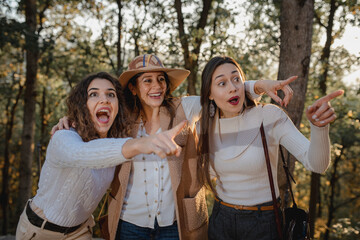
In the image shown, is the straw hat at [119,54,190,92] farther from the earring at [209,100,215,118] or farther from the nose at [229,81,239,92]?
the nose at [229,81,239,92]

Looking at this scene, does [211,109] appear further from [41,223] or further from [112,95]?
[41,223]

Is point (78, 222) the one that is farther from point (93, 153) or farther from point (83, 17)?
point (83, 17)

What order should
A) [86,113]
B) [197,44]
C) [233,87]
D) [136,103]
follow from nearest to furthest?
[86,113], [233,87], [136,103], [197,44]

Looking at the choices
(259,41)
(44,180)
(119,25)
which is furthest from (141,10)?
(44,180)

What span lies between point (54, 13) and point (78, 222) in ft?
37.6

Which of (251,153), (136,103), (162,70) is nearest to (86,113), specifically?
(136,103)

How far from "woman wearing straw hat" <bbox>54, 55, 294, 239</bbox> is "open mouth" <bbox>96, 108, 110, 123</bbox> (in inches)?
16.4

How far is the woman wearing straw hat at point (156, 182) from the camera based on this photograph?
2564mm

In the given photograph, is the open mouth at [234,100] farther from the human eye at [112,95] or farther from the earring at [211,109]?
the human eye at [112,95]

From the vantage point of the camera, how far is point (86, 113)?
2248 millimetres

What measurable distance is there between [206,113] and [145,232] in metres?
1.18

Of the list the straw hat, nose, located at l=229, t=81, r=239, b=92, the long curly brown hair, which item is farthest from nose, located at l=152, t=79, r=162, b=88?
nose, located at l=229, t=81, r=239, b=92

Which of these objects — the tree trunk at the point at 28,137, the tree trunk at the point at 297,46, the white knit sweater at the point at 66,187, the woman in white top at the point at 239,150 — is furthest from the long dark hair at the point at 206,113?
the tree trunk at the point at 28,137

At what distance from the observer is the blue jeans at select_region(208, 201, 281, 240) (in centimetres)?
224
